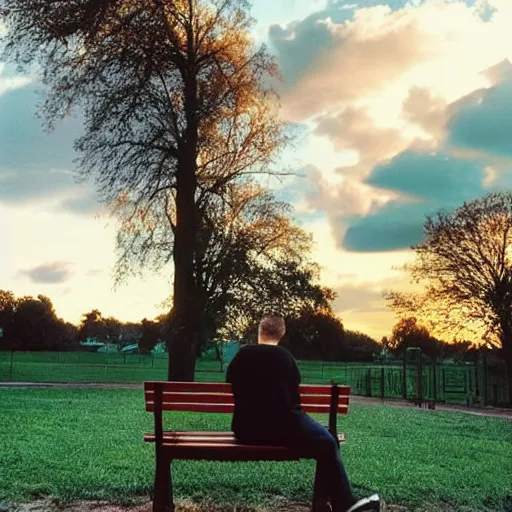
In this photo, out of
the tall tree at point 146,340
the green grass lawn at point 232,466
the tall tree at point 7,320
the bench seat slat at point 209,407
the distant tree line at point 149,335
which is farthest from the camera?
the tall tree at point 146,340

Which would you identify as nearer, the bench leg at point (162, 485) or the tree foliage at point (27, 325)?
the bench leg at point (162, 485)

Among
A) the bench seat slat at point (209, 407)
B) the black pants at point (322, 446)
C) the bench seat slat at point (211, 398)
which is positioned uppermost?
the bench seat slat at point (211, 398)

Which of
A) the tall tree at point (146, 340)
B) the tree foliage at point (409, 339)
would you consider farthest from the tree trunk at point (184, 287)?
the tall tree at point (146, 340)

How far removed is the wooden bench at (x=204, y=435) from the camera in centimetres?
617

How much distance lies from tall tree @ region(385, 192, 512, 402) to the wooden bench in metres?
26.1

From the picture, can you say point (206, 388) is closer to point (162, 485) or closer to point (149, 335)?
point (162, 485)

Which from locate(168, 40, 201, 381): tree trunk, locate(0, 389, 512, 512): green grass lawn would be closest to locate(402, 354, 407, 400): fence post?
locate(168, 40, 201, 381): tree trunk

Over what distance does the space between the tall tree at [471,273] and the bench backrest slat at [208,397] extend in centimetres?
2605

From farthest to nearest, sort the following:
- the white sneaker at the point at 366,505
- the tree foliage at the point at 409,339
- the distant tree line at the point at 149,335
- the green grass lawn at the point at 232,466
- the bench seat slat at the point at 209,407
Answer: the tree foliage at the point at 409,339, the distant tree line at the point at 149,335, the green grass lawn at the point at 232,466, the bench seat slat at the point at 209,407, the white sneaker at the point at 366,505

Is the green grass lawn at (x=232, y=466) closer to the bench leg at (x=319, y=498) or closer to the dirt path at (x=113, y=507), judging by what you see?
the dirt path at (x=113, y=507)

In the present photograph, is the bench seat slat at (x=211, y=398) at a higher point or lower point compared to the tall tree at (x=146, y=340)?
lower

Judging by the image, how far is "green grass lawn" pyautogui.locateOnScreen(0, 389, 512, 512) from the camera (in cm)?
766

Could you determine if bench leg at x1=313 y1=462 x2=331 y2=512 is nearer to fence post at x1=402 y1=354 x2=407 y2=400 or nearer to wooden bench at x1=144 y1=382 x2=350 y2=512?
wooden bench at x1=144 y1=382 x2=350 y2=512

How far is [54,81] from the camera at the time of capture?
24.6m
